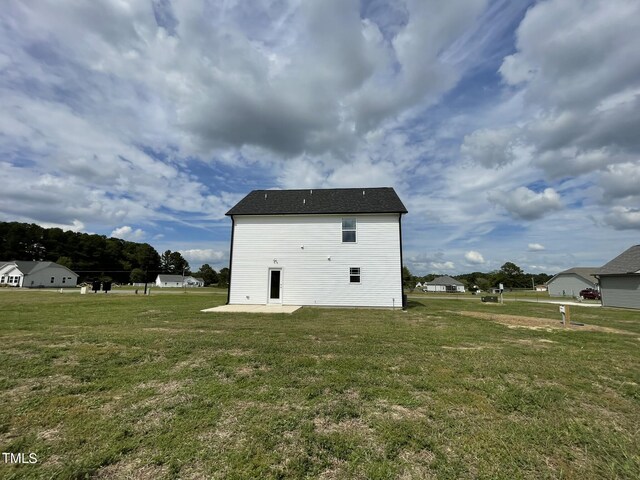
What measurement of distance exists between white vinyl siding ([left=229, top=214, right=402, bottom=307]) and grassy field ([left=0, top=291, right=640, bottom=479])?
367 inches

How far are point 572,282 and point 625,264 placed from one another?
102 ft

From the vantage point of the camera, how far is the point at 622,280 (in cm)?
2328

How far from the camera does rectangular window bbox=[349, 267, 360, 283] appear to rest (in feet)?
55.7

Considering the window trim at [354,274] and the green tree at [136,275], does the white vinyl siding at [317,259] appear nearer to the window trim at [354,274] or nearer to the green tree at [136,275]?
the window trim at [354,274]

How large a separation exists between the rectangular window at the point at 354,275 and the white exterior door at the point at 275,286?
13.7ft

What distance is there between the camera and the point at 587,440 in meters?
3.20

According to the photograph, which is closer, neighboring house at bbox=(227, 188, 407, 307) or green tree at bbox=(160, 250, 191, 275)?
neighboring house at bbox=(227, 188, 407, 307)

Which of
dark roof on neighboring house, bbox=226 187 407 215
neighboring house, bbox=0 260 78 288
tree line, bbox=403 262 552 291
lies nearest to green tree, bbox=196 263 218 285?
neighboring house, bbox=0 260 78 288

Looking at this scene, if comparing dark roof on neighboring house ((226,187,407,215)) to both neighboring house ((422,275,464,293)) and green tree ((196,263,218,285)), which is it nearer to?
neighboring house ((422,275,464,293))

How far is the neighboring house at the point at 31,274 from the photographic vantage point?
51.2 m

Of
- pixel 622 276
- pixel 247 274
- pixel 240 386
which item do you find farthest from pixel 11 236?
pixel 622 276

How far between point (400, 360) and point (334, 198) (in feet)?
45.3

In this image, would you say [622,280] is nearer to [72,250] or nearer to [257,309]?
[257,309]

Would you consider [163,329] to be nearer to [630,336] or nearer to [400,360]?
[400,360]
